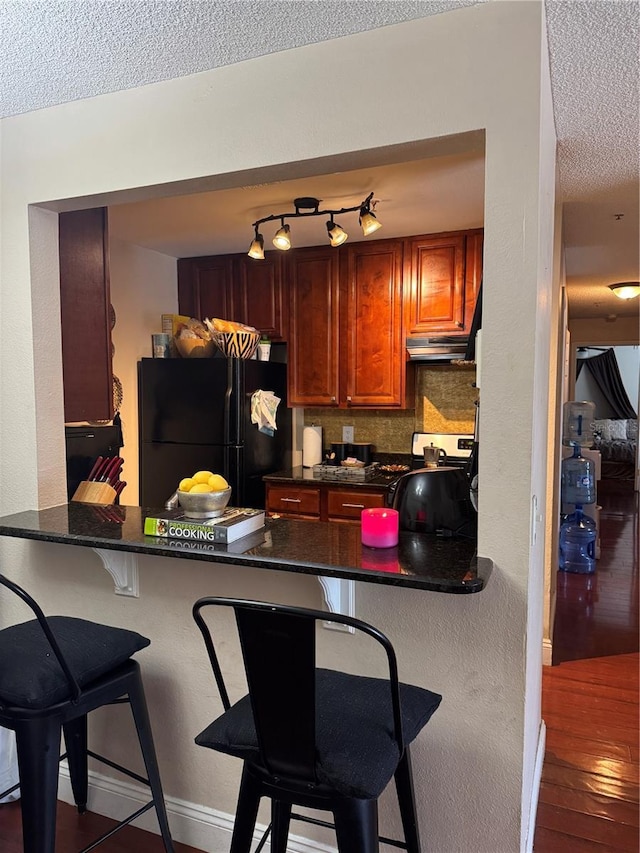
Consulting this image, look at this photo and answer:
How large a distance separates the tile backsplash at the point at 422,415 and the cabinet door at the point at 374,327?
30 centimetres

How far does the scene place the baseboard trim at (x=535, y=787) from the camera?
1.81 meters

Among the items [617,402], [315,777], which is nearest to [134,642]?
[315,777]

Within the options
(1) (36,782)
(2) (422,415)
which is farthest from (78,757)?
(2) (422,415)

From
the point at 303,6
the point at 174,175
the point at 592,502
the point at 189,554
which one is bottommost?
the point at 592,502

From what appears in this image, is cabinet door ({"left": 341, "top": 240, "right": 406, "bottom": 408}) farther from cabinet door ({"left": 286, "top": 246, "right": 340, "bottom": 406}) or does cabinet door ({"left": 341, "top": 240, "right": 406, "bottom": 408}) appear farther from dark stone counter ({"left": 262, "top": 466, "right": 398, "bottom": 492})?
dark stone counter ({"left": 262, "top": 466, "right": 398, "bottom": 492})

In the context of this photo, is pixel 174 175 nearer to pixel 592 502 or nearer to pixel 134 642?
pixel 134 642

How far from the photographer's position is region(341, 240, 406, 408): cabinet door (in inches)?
→ 144

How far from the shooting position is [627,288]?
4.96 meters

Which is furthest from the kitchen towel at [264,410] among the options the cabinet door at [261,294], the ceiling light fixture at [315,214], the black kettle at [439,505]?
the black kettle at [439,505]

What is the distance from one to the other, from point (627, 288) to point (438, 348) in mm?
2435

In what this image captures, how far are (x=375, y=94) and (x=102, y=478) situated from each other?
1.61 metres

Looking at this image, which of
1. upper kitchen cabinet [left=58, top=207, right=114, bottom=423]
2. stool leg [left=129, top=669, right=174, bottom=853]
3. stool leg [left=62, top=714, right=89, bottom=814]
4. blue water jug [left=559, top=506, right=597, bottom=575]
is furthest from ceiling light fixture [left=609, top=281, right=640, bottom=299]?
stool leg [left=62, top=714, right=89, bottom=814]

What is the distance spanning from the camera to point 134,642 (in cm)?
169

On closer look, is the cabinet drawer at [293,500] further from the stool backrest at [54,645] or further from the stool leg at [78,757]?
the stool backrest at [54,645]
